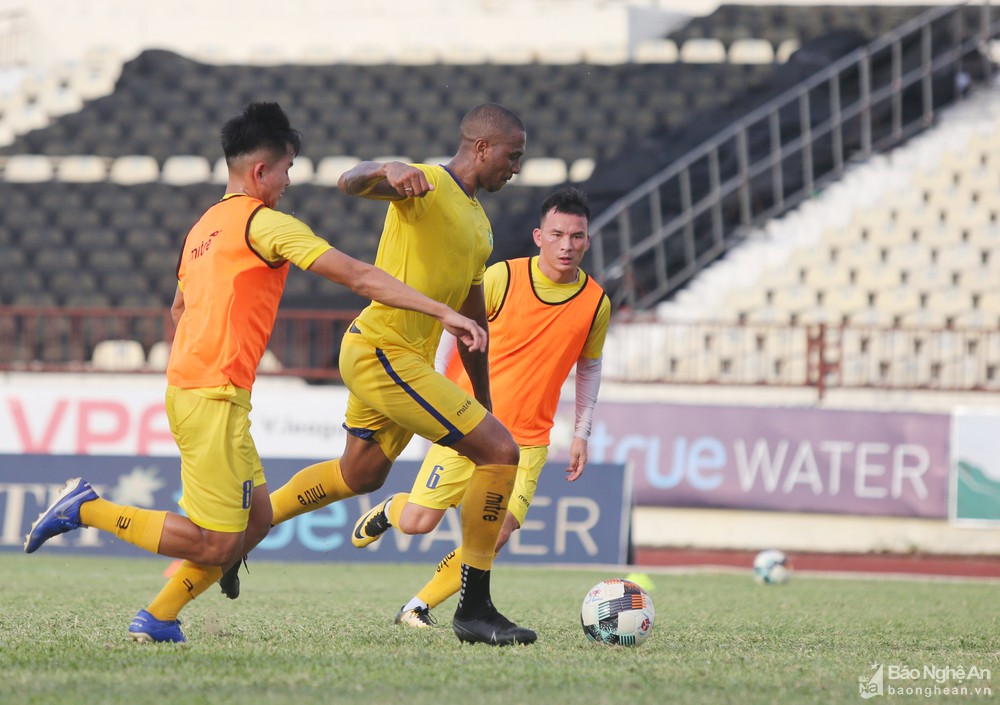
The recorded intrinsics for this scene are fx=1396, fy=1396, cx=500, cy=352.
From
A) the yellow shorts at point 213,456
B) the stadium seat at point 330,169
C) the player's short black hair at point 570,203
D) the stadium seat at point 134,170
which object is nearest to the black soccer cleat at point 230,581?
the yellow shorts at point 213,456

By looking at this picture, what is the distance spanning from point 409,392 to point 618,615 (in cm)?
139

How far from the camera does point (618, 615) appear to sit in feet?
20.9

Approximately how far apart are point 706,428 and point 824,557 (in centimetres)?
208

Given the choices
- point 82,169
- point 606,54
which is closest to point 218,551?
point 82,169

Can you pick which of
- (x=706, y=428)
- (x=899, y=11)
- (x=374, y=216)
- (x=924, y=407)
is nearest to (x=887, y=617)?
(x=706, y=428)

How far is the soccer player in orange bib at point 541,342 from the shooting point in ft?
25.1

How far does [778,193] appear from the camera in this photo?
2100 centimetres

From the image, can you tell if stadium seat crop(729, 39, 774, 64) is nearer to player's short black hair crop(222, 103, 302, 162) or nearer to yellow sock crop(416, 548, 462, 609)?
yellow sock crop(416, 548, 462, 609)

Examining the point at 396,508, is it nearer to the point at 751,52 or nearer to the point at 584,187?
the point at 584,187

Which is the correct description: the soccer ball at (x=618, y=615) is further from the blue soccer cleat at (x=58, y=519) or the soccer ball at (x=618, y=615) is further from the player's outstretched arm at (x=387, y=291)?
the blue soccer cleat at (x=58, y=519)

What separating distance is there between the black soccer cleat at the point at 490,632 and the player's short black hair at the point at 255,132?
225 cm

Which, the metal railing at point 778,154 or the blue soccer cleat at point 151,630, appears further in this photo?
the metal railing at point 778,154

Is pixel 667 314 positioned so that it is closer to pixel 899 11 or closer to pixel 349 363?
Result: pixel 899 11

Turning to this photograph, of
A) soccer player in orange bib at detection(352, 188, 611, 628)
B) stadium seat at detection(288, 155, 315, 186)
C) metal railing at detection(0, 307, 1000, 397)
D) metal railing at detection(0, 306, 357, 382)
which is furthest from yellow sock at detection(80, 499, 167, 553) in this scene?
stadium seat at detection(288, 155, 315, 186)
